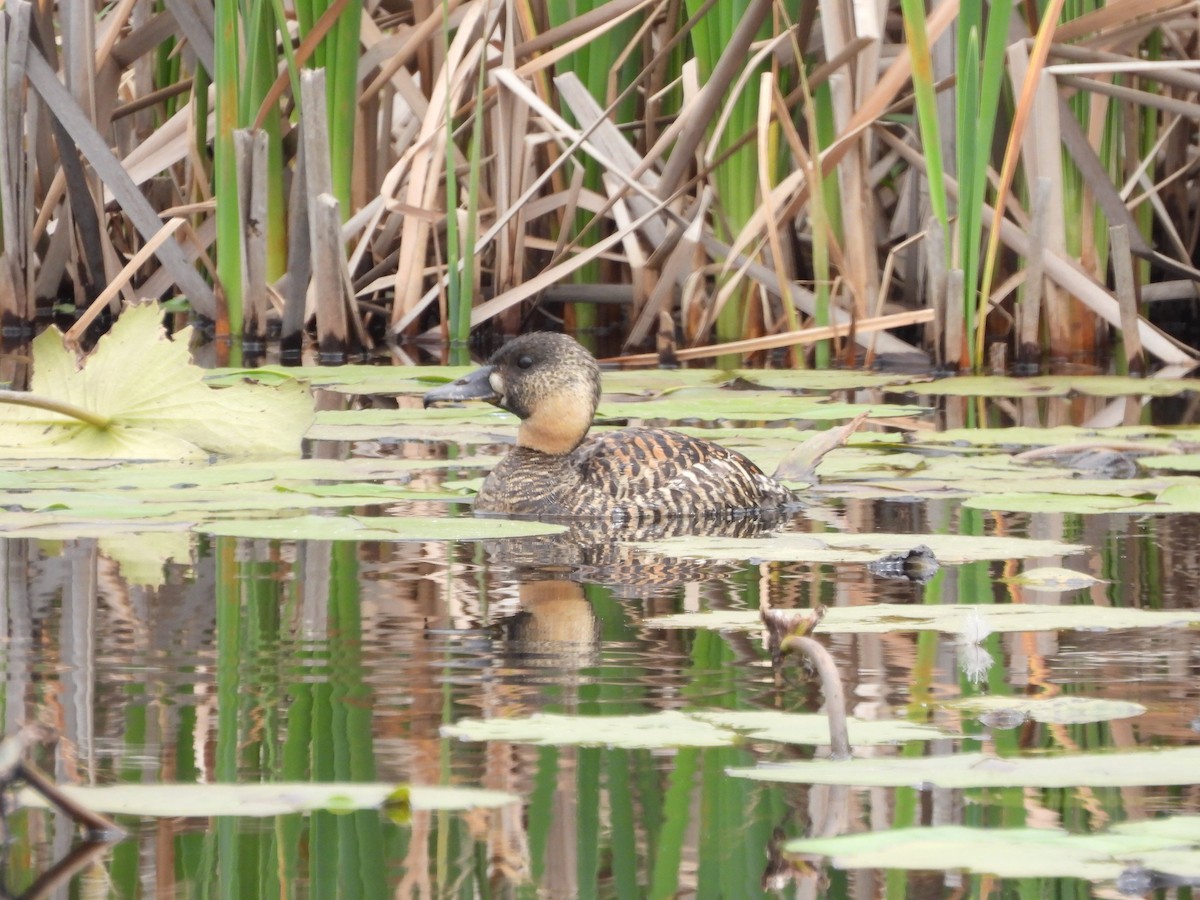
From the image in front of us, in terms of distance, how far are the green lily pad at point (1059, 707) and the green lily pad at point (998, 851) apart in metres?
0.64

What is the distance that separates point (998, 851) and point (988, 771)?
0.91 ft

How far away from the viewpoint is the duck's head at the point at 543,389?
17.0ft

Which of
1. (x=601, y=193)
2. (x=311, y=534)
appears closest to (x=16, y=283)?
(x=601, y=193)

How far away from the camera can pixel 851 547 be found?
4137 mm

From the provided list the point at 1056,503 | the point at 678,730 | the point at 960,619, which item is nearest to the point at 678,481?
the point at 1056,503

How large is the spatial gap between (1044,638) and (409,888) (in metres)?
1.55

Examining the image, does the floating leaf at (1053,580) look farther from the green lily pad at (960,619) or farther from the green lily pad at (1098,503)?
the green lily pad at (1098,503)

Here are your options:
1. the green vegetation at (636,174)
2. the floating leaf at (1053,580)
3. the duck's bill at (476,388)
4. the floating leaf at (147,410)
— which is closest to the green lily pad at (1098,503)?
the floating leaf at (1053,580)

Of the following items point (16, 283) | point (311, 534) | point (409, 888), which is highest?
point (16, 283)

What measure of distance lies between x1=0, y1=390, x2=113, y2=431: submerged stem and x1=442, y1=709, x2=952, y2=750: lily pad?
2406mm

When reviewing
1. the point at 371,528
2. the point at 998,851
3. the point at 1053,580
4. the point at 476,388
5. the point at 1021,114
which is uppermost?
the point at 1021,114

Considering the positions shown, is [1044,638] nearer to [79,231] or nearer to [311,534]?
[311,534]

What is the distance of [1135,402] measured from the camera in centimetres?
696

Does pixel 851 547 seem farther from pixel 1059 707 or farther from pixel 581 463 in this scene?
pixel 1059 707
